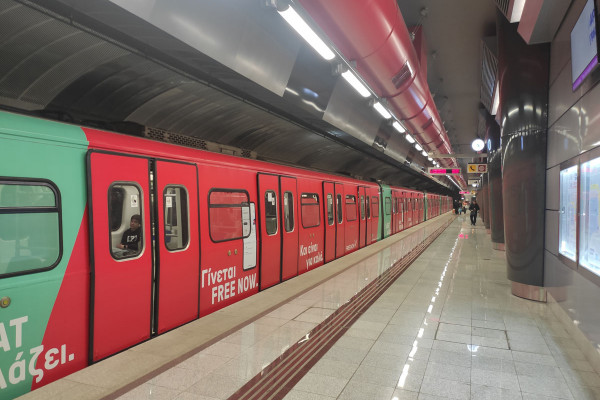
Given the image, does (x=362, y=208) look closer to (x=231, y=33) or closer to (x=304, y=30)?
(x=231, y=33)

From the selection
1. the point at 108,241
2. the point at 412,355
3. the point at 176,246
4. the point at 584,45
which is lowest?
the point at 412,355

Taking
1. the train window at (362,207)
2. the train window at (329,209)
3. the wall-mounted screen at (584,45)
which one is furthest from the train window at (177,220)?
Answer: the train window at (362,207)

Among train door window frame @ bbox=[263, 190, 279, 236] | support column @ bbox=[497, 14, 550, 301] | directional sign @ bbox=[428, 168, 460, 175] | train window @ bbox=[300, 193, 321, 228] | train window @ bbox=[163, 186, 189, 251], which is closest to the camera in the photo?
train window @ bbox=[163, 186, 189, 251]

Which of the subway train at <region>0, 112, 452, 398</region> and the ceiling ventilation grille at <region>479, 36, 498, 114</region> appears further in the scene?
the ceiling ventilation grille at <region>479, 36, 498, 114</region>

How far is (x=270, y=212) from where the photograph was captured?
6020 millimetres

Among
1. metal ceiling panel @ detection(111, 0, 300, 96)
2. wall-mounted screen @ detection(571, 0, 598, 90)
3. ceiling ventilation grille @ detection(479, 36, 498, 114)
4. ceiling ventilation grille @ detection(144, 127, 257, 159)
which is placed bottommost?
ceiling ventilation grille @ detection(144, 127, 257, 159)

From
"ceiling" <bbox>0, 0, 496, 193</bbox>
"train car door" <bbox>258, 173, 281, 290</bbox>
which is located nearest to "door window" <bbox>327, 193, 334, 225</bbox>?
"ceiling" <bbox>0, 0, 496, 193</bbox>

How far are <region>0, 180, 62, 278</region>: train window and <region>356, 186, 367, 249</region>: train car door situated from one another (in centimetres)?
867

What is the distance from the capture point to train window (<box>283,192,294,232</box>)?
254 inches

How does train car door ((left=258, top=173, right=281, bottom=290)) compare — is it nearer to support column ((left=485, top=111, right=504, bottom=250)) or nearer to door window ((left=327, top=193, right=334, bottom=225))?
door window ((left=327, top=193, right=334, bottom=225))

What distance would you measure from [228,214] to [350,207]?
5.69 meters

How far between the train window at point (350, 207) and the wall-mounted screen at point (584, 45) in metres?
6.40

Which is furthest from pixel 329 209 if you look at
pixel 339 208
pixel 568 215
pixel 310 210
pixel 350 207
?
pixel 568 215

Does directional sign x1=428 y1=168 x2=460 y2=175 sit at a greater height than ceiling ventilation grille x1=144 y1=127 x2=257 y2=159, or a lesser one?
greater
